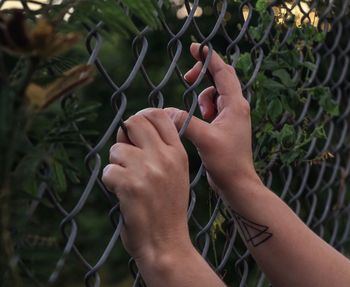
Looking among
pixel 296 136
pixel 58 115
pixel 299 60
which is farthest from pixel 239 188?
pixel 58 115

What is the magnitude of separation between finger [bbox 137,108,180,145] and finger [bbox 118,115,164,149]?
0.03m

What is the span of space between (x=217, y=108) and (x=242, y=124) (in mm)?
87

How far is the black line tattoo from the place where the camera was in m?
1.85

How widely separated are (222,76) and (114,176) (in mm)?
576

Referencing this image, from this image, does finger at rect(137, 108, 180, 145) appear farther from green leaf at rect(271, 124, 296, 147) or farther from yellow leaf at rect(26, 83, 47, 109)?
green leaf at rect(271, 124, 296, 147)

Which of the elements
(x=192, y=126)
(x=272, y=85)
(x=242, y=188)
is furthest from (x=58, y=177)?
(x=272, y=85)

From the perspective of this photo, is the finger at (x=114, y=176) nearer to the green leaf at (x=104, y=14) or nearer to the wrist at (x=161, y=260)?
the wrist at (x=161, y=260)

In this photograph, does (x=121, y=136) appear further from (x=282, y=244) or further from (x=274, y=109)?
(x=274, y=109)

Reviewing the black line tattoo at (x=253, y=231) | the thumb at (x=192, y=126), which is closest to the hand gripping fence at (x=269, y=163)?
the thumb at (x=192, y=126)

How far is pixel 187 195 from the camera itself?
1527mm

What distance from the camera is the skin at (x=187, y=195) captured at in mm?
1414

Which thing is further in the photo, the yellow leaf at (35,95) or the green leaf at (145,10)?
the green leaf at (145,10)

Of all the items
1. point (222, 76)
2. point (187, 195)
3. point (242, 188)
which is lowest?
point (242, 188)

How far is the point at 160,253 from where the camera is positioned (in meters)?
1.45
